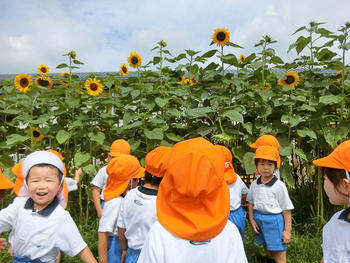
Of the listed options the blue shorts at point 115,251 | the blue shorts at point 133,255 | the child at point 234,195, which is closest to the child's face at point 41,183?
the blue shorts at point 133,255

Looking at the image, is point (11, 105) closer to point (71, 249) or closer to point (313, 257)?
point (71, 249)

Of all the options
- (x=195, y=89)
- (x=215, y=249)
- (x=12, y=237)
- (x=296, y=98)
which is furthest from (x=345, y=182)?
(x=195, y=89)

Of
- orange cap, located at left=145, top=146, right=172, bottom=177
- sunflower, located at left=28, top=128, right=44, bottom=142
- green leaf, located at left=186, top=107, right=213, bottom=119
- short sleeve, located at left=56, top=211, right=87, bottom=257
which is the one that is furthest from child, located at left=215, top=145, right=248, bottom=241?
sunflower, located at left=28, top=128, right=44, bottom=142

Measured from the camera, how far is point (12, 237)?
5.60 feet

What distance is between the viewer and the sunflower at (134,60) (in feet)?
13.8

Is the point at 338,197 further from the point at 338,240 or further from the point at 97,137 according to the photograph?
the point at 97,137

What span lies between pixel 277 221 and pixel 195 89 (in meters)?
1.87

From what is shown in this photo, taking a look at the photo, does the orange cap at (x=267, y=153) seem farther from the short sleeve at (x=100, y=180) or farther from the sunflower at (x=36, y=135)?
the sunflower at (x=36, y=135)

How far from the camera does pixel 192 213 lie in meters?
1.23

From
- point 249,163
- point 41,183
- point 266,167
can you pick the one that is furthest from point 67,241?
point 249,163

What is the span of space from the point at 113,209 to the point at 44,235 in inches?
33.4

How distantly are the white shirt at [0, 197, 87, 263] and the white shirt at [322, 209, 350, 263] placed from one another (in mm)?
1271

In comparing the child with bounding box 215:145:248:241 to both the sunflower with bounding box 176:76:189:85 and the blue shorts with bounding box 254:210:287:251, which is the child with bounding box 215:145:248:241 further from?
the sunflower with bounding box 176:76:189:85

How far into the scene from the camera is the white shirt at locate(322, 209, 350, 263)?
1.42m
